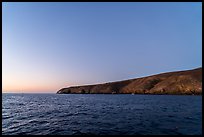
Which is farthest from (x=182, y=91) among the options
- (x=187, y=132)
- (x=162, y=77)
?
(x=187, y=132)

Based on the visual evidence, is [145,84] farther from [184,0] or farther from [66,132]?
[184,0]

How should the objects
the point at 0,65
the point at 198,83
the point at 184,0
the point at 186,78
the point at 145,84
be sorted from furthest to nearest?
the point at 145,84, the point at 186,78, the point at 198,83, the point at 184,0, the point at 0,65

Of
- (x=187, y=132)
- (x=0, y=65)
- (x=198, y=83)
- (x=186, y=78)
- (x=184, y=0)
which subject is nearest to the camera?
(x=0, y=65)

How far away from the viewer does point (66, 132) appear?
63.2 feet

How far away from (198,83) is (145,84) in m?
52.0

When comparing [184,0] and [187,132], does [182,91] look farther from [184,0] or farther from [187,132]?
[184,0]

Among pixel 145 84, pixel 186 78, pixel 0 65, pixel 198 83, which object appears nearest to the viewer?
pixel 0 65

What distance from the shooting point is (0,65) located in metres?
5.15

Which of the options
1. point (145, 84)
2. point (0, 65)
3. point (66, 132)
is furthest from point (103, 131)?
point (145, 84)

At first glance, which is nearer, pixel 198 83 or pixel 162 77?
pixel 198 83

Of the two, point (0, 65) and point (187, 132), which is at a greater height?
point (0, 65)

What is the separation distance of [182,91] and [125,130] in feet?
493

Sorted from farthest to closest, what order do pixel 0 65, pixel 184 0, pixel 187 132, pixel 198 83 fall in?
pixel 198 83 → pixel 187 132 → pixel 184 0 → pixel 0 65

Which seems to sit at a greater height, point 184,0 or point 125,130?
point 184,0
